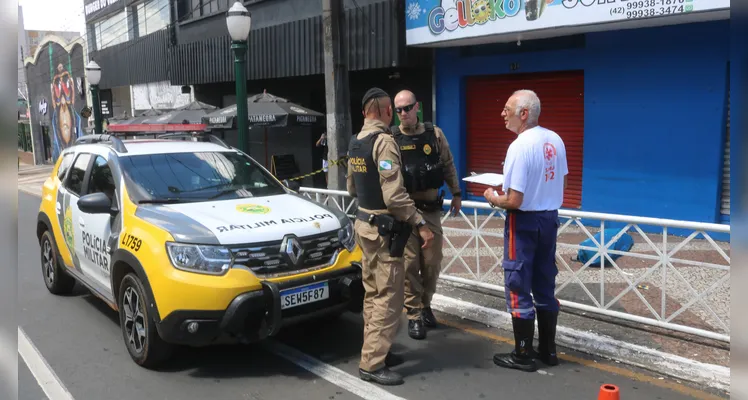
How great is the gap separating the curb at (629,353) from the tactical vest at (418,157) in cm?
150

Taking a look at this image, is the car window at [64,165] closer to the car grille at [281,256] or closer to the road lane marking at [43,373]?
the road lane marking at [43,373]

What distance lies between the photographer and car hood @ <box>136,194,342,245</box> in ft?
14.4

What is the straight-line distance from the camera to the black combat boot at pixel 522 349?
175 inches

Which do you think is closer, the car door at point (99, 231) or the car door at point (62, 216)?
the car door at point (99, 231)

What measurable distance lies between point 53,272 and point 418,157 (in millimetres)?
4511

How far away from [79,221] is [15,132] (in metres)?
5.42

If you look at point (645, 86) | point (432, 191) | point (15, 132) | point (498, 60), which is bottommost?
point (432, 191)

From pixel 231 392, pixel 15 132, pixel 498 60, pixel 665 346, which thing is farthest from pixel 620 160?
pixel 15 132

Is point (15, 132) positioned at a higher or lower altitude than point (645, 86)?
lower

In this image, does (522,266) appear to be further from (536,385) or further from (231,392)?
(231,392)

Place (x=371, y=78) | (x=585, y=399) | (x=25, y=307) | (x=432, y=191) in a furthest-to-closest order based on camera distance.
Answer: (x=371, y=78), (x=25, y=307), (x=432, y=191), (x=585, y=399)

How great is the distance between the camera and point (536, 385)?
4285 millimetres

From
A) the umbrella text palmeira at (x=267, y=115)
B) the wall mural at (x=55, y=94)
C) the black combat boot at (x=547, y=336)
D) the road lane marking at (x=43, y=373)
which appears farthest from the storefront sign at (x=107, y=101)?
the black combat boot at (x=547, y=336)

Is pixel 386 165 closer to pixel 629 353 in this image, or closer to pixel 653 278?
pixel 629 353
